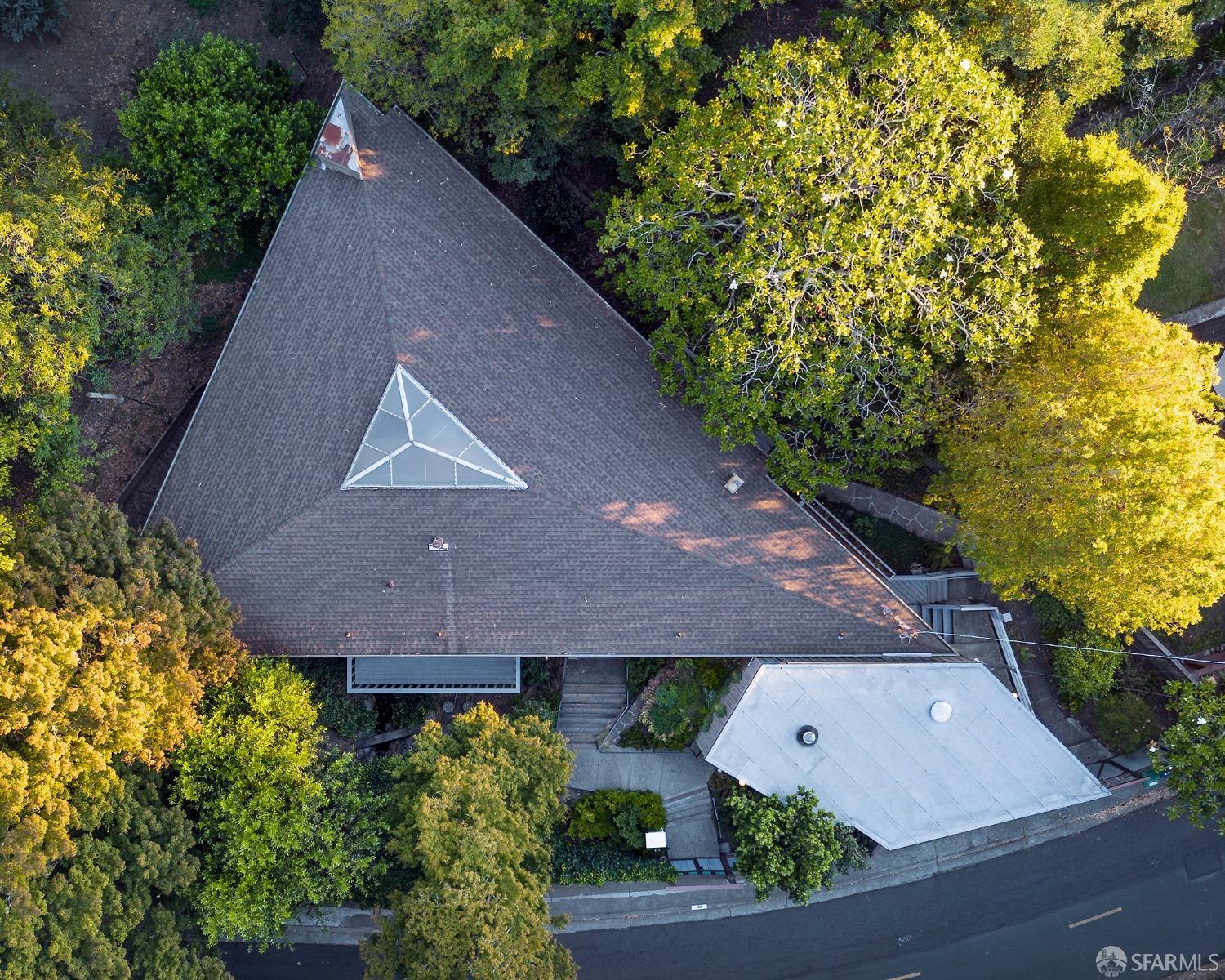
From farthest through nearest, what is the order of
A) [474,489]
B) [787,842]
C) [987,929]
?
[987,929], [787,842], [474,489]

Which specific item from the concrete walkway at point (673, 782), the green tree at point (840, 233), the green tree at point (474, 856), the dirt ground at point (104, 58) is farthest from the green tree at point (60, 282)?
the concrete walkway at point (673, 782)

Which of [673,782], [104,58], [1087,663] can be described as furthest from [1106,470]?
[104,58]

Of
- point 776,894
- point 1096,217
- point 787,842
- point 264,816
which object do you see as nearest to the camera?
point 1096,217

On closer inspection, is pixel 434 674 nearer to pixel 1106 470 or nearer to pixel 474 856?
pixel 474 856

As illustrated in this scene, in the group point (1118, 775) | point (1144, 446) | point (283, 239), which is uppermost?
point (283, 239)

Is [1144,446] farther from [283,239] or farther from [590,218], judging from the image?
[283,239]

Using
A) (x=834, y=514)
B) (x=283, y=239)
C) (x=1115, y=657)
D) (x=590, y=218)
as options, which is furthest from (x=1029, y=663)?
(x=283, y=239)
